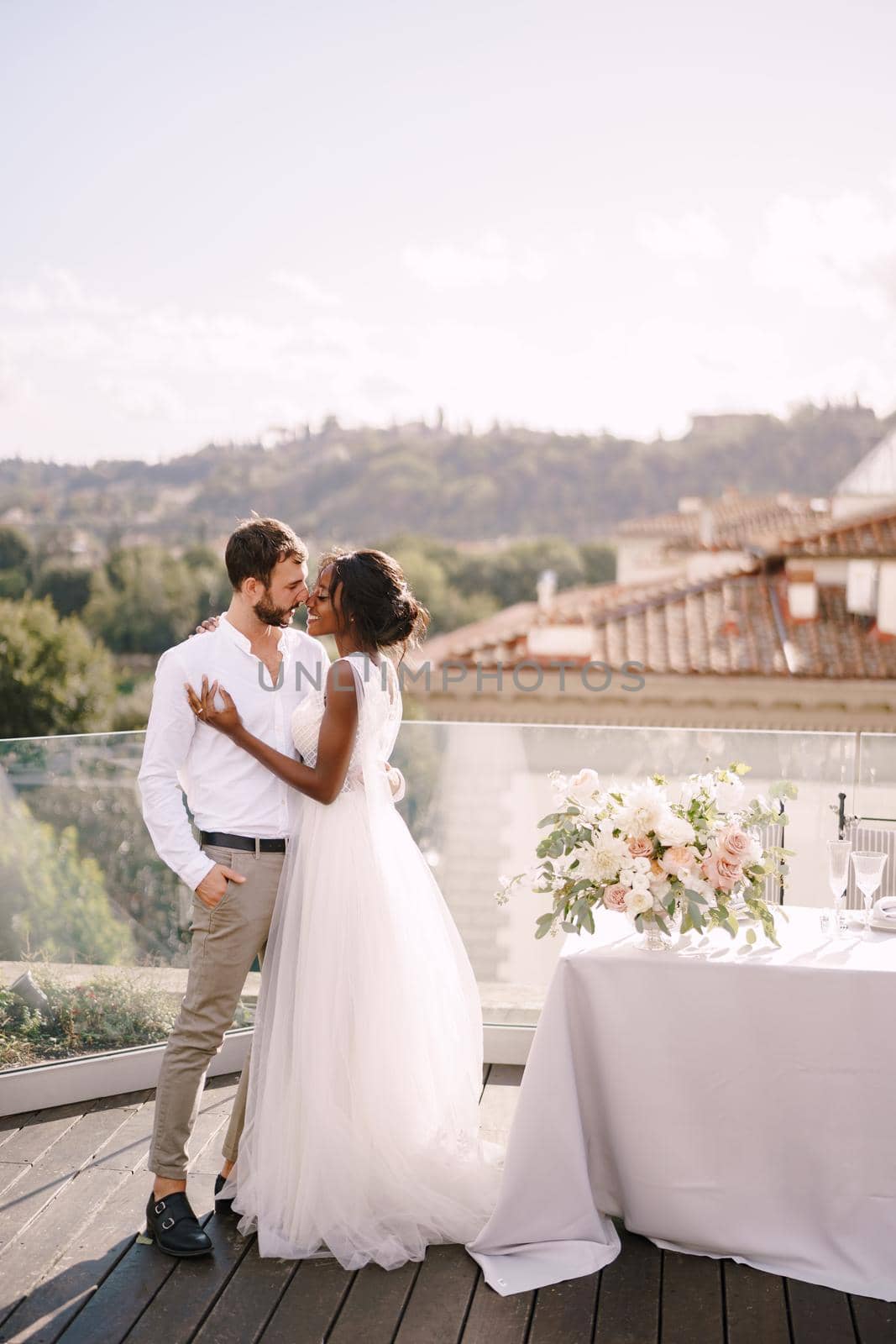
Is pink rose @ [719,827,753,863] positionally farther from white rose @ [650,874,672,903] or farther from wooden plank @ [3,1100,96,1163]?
wooden plank @ [3,1100,96,1163]

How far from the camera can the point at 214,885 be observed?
2.45 metres

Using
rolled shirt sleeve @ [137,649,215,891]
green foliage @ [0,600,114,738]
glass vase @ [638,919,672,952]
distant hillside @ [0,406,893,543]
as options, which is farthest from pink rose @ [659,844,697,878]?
distant hillside @ [0,406,893,543]

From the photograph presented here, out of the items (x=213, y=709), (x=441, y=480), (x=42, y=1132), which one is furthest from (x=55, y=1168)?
(x=441, y=480)

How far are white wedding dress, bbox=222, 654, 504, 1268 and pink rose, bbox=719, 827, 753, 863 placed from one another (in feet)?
2.29

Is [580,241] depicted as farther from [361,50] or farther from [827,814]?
[827,814]

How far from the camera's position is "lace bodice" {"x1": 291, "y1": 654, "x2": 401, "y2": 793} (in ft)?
8.21

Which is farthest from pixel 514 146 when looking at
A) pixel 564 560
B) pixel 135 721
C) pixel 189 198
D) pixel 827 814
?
pixel 827 814

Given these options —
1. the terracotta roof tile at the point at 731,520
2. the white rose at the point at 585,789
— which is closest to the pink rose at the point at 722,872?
the white rose at the point at 585,789

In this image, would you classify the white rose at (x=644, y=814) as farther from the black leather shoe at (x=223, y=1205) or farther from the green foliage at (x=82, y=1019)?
the green foliage at (x=82, y=1019)

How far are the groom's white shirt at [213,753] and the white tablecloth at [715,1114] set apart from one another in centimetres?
74

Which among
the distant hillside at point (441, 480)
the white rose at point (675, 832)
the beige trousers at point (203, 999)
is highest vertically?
the distant hillside at point (441, 480)

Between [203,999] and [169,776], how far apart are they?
467mm

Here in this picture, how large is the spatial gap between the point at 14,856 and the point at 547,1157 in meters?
1.74

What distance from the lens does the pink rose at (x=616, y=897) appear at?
7.62 feet
